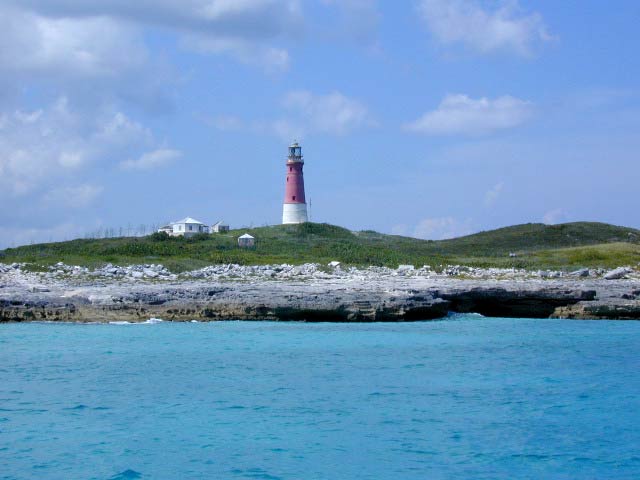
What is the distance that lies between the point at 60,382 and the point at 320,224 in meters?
48.3

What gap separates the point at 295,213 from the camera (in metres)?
68.4

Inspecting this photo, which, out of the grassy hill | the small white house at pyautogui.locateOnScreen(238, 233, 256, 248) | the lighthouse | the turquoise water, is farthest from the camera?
the lighthouse

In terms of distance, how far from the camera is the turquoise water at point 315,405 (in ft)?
42.2

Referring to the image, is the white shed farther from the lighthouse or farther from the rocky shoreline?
the rocky shoreline

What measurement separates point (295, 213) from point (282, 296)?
1540 inches

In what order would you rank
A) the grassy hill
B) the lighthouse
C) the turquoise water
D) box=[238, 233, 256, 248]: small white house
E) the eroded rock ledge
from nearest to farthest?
the turquoise water → the eroded rock ledge → the grassy hill → box=[238, 233, 256, 248]: small white house → the lighthouse

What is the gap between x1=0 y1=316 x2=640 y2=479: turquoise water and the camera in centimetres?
1287

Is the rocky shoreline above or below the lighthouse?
below

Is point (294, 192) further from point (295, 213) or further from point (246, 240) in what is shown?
point (246, 240)

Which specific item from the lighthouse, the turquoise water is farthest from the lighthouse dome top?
the turquoise water

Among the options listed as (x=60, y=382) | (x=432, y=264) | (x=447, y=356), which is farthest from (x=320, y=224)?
(x=60, y=382)

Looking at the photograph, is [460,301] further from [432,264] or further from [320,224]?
[320,224]

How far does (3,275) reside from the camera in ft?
121

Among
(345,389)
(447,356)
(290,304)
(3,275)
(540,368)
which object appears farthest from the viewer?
(3,275)
